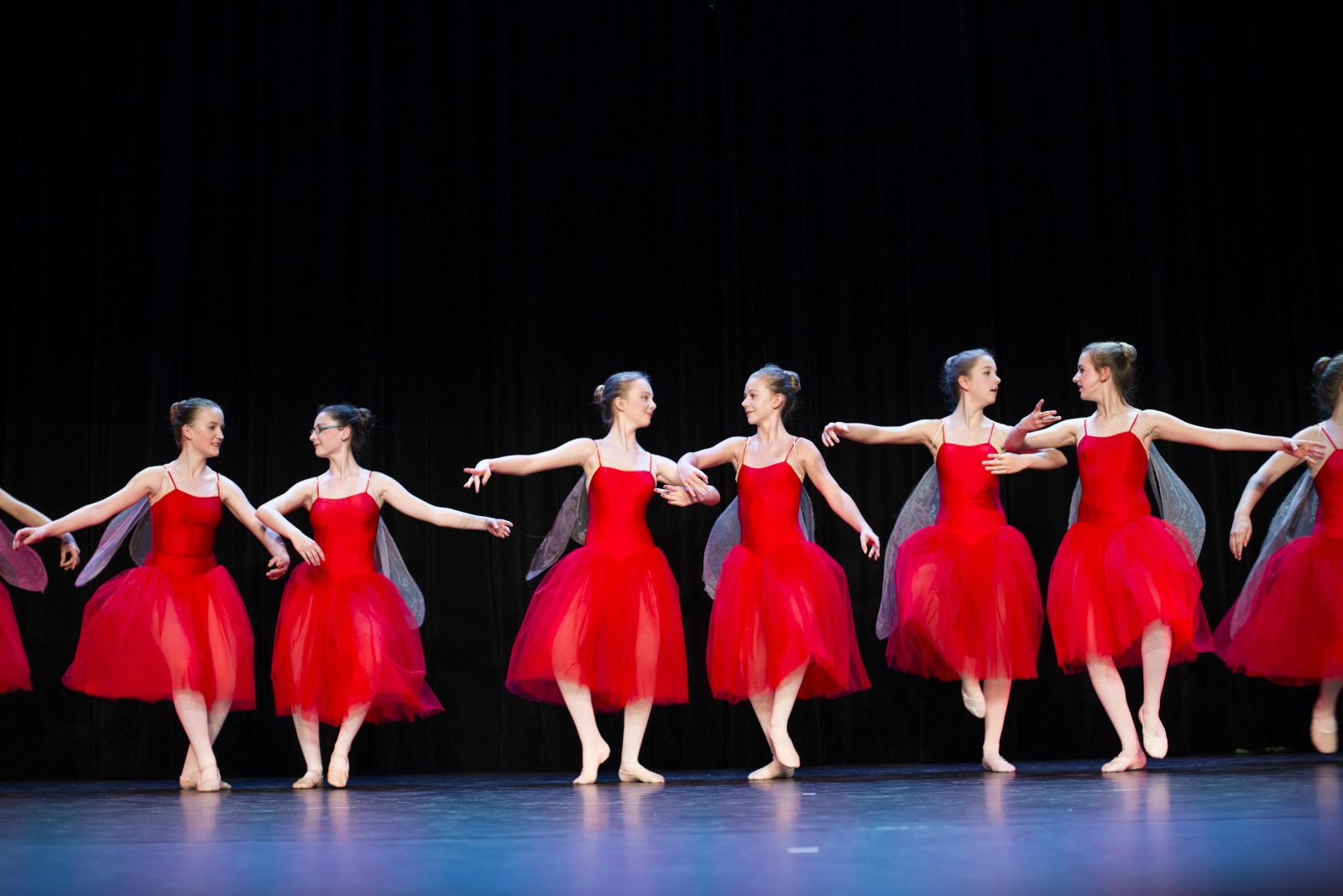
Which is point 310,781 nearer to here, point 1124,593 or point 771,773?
point 771,773

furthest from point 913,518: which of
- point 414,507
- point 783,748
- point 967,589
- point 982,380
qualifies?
point 414,507

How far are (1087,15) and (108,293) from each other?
442 centimetres

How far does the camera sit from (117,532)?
4.81 metres

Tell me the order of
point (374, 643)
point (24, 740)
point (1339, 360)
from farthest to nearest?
1. point (24, 740)
2. point (1339, 360)
3. point (374, 643)

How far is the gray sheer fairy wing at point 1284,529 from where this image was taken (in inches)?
189

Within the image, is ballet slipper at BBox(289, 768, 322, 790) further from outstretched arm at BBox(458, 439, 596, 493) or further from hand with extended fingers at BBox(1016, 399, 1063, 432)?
hand with extended fingers at BBox(1016, 399, 1063, 432)

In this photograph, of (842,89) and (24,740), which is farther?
(842,89)

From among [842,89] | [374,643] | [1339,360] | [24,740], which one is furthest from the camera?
[842,89]

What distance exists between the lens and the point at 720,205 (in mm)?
5637

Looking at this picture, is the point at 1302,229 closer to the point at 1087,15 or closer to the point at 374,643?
the point at 1087,15

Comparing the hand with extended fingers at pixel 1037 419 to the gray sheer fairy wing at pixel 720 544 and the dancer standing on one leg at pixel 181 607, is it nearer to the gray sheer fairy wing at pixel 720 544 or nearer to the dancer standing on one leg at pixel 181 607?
the gray sheer fairy wing at pixel 720 544

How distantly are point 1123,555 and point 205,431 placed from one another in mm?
3249

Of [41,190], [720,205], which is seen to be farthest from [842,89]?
[41,190]
